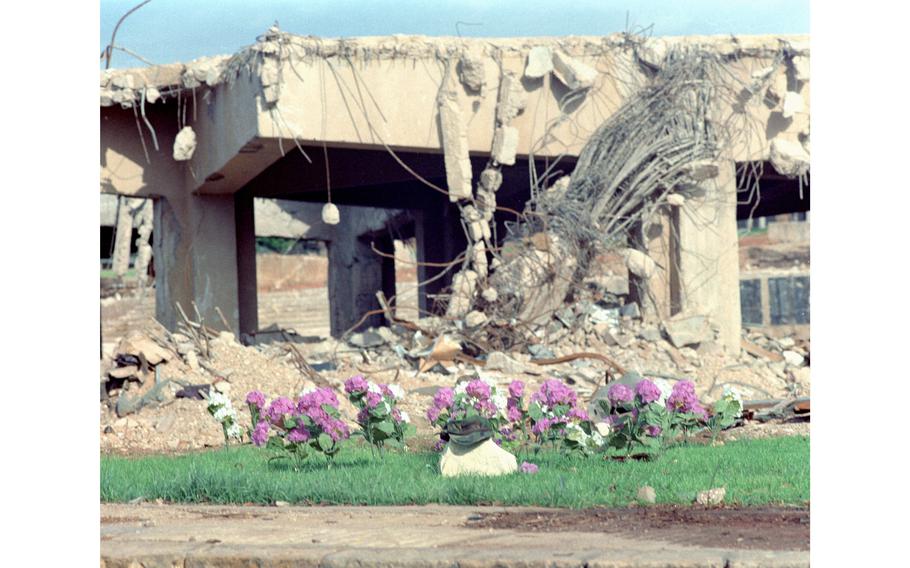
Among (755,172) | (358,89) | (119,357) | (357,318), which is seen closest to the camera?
(119,357)

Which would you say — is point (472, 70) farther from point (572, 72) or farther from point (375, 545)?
point (375, 545)

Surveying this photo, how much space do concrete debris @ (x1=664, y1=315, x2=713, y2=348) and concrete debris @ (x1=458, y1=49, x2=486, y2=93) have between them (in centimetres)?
263

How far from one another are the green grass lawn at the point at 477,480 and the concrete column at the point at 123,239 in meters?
13.1

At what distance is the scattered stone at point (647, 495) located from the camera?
4148 mm

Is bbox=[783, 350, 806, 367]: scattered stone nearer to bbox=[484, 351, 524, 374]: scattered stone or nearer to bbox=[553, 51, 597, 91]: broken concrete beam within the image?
bbox=[484, 351, 524, 374]: scattered stone

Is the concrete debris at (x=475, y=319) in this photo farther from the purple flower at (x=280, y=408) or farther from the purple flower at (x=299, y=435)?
the purple flower at (x=299, y=435)

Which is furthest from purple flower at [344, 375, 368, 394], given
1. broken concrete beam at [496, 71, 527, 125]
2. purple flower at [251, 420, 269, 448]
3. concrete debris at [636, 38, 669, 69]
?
concrete debris at [636, 38, 669, 69]

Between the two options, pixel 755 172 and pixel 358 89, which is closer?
pixel 358 89

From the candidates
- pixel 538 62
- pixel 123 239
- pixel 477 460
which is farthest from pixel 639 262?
pixel 123 239
